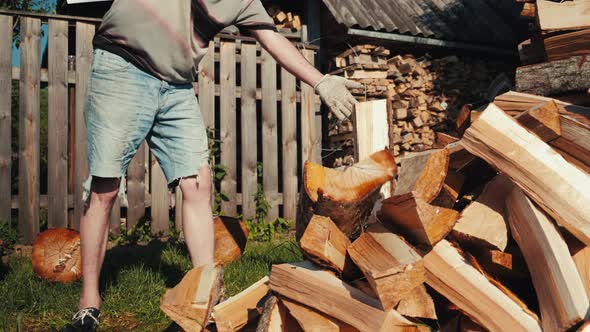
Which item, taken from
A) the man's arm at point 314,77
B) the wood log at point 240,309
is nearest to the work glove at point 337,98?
the man's arm at point 314,77

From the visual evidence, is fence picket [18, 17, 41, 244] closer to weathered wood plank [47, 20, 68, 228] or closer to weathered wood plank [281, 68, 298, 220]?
weathered wood plank [47, 20, 68, 228]

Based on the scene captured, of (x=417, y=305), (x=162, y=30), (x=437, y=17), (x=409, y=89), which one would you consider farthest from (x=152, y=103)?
(x=437, y=17)

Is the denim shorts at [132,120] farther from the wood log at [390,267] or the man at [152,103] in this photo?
the wood log at [390,267]

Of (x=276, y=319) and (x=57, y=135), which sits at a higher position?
(x=57, y=135)

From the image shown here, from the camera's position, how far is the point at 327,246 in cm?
176

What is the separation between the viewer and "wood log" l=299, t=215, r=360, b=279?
1.74 meters

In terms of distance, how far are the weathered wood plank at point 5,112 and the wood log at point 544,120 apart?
410 cm

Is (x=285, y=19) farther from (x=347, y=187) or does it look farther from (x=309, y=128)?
(x=347, y=187)

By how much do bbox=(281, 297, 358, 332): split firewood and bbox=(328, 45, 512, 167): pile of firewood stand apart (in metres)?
3.95

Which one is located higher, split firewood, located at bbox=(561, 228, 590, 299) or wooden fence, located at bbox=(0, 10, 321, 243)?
wooden fence, located at bbox=(0, 10, 321, 243)

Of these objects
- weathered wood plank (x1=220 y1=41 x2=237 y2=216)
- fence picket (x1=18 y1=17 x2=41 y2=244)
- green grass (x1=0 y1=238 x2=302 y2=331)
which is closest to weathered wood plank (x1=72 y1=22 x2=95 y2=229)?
fence picket (x1=18 y1=17 x2=41 y2=244)

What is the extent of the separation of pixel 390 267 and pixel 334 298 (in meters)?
0.26

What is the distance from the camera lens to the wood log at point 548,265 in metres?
1.50

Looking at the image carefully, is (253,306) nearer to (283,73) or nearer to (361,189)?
(361,189)
